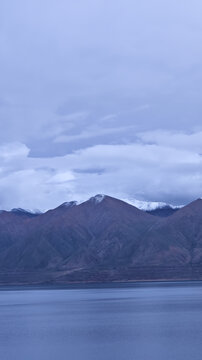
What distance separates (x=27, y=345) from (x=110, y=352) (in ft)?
31.2

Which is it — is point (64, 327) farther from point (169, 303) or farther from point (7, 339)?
point (169, 303)

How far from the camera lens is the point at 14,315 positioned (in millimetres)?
91375

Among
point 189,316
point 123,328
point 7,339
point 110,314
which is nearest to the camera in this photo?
point 7,339

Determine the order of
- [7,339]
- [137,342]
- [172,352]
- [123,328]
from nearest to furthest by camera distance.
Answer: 1. [172,352]
2. [137,342]
3. [7,339]
4. [123,328]

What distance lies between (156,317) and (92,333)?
52.7 ft

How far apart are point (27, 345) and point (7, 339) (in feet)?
16.6

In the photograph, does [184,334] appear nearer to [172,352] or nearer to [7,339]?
[172,352]

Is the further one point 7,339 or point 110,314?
point 110,314

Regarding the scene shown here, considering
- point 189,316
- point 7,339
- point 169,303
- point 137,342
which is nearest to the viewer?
point 137,342

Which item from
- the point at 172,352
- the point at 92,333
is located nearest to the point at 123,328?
the point at 92,333

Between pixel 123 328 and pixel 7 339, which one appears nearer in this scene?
pixel 7 339

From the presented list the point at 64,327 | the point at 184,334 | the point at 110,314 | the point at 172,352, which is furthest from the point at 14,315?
the point at 172,352

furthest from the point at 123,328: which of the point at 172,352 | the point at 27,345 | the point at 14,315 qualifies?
the point at 14,315

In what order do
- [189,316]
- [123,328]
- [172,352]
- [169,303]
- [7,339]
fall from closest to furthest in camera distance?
[172,352]
[7,339]
[123,328]
[189,316]
[169,303]
